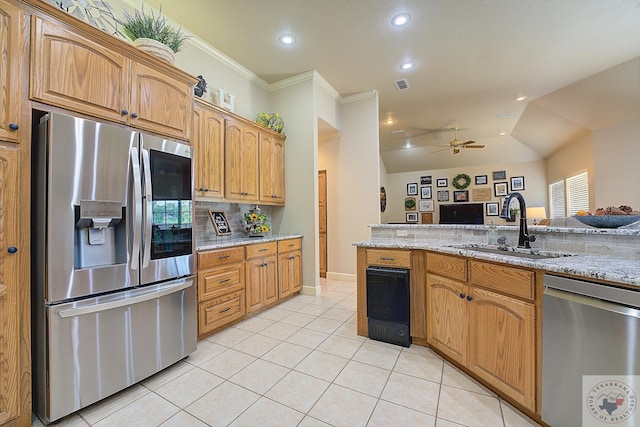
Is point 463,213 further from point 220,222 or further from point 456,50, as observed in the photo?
point 220,222

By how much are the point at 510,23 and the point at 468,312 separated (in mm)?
3129

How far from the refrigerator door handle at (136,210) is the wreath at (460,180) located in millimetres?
8806

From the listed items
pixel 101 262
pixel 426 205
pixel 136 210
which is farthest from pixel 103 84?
pixel 426 205

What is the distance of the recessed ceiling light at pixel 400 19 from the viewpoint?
104 inches

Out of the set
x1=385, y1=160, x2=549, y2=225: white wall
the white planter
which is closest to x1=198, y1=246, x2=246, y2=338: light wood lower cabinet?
the white planter

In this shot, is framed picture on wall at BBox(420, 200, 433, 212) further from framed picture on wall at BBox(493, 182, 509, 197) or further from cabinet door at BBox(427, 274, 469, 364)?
cabinet door at BBox(427, 274, 469, 364)

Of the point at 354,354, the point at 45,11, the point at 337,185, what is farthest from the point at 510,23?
the point at 45,11

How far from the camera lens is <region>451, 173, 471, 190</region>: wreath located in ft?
27.0

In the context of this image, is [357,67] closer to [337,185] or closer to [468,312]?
[337,185]

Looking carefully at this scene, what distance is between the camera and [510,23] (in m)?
2.79

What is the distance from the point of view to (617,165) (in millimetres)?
4504

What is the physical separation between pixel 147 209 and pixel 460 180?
882cm

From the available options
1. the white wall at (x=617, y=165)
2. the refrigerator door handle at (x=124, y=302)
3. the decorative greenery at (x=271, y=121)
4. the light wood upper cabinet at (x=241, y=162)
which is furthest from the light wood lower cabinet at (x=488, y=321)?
the white wall at (x=617, y=165)

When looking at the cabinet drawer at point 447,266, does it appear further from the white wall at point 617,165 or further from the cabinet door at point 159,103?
the white wall at point 617,165
